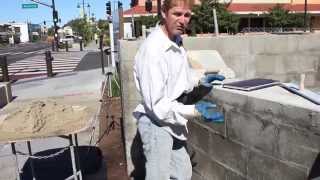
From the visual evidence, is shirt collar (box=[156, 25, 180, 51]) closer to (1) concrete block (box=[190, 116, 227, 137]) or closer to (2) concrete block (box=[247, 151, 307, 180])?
(1) concrete block (box=[190, 116, 227, 137])

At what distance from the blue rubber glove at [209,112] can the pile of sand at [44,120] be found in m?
1.27

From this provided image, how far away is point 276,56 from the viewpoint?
6688 mm

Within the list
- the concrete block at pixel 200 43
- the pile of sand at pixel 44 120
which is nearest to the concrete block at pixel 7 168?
the pile of sand at pixel 44 120

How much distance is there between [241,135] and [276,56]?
11.3 feet

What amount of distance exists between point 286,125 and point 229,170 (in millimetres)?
939

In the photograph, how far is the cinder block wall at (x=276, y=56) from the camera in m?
6.43

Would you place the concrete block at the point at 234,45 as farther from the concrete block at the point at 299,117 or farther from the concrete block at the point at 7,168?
the concrete block at the point at 299,117

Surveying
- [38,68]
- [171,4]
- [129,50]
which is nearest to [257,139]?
[171,4]

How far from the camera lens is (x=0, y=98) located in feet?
39.4

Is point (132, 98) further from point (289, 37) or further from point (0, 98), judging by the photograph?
point (0, 98)

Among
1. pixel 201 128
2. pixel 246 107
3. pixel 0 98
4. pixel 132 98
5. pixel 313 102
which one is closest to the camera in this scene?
pixel 313 102

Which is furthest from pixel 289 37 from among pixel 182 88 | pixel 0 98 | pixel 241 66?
pixel 0 98

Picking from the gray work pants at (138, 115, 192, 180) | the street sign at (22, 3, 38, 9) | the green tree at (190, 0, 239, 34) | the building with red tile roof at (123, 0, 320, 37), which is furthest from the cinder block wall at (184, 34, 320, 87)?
the building with red tile roof at (123, 0, 320, 37)

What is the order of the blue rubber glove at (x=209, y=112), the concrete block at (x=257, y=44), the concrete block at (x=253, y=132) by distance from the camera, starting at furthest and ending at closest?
1. the concrete block at (x=257, y=44)
2. the blue rubber glove at (x=209, y=112)
3. the concrete block at (x=253, y=132)
